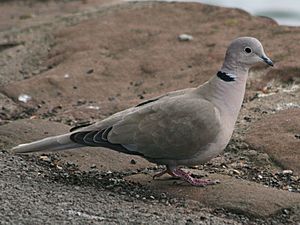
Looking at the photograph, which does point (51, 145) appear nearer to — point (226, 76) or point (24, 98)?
point (226, 76)

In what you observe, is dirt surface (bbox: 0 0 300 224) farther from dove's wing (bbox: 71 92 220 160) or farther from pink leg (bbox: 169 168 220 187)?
dove's wing (bbox: 71 92 220 160)

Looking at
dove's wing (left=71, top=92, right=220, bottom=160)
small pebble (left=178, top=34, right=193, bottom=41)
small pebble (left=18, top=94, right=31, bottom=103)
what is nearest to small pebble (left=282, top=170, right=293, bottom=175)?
dove's wing (left=71, top=92, right=220, bottom=160)

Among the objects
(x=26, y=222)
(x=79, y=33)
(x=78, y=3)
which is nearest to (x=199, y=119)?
(x=26, y=222)

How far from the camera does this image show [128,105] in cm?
583

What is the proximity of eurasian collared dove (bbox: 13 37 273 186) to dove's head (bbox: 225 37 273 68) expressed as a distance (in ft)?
0.35

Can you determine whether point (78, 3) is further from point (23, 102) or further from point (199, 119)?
point (199, 119)

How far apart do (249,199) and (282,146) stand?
79 cm

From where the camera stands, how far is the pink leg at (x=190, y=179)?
15.2 ft

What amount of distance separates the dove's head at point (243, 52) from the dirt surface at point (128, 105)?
571mm

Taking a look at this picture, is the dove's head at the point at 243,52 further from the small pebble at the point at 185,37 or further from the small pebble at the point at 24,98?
the small pebble at the point at 185,37

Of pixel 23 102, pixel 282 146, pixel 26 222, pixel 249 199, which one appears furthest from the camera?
pixel 23 102

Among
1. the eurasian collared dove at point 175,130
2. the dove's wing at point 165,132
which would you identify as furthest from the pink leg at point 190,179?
the dove's wing at point 165,132

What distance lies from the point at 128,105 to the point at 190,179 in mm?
1279

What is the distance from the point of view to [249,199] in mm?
4375
